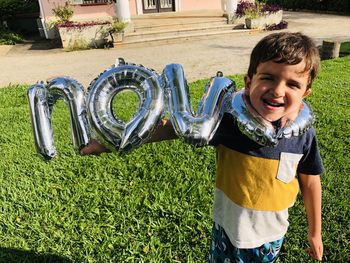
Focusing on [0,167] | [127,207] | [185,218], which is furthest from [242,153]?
[0,167]

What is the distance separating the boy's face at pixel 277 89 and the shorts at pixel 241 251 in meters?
0.71

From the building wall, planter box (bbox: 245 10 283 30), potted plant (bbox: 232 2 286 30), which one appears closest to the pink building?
the building wall

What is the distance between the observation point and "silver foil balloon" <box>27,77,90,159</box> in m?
1.36

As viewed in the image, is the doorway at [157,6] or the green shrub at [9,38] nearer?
the green shrub at [9,38]

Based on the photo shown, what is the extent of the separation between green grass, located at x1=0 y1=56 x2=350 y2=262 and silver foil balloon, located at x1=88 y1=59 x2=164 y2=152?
4.81 ft

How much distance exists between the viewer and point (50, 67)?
1059cm

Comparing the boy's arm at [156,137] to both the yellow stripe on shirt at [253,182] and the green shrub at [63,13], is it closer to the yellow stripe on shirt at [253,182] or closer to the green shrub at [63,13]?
the yellow stripe on shirt at [253,182]

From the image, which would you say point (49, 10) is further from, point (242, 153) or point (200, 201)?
point (242, 153)

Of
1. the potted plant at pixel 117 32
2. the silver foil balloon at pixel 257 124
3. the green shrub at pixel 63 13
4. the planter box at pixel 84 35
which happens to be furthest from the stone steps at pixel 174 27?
the silver foil balloon at pixel 257 124

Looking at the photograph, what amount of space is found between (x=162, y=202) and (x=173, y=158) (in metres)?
0.73

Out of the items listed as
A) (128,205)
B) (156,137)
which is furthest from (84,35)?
(156,137)

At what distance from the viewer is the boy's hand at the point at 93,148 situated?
1.39 m

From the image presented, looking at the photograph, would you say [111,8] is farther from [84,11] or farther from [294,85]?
[294,85]

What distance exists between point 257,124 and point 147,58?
1005 cm
